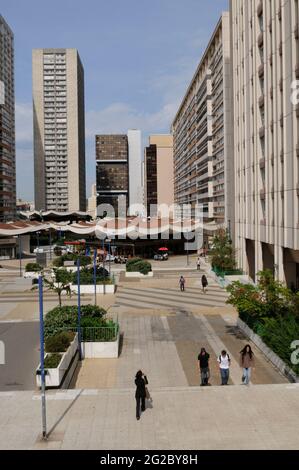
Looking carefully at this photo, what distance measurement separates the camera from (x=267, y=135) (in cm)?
3781

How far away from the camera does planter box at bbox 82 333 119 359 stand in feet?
69.7

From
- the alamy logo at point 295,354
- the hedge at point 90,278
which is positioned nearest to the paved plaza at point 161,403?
the alamy logo at point 295,354

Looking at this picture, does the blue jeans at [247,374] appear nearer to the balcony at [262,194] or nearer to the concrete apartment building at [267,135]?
the concrete apartment building at [267,135]

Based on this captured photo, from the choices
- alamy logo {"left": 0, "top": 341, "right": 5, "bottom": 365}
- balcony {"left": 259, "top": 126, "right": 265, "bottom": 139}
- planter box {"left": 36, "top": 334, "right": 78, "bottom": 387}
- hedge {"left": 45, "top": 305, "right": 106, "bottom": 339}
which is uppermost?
balcony {"left": 259, "top": 126, "right": 265, "bottom": 139}

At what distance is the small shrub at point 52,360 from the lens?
1679cm

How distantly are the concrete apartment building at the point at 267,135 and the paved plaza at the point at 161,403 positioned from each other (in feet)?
37.1

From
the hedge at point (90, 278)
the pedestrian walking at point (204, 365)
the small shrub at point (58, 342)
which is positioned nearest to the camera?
the pedestrian walking at point (204, 365)

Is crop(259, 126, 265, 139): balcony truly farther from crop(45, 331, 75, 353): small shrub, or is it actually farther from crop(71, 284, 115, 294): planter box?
crop(45, 331, 75, 353): small shrub

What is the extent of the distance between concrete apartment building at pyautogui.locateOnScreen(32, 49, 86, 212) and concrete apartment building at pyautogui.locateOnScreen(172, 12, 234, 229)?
257ft

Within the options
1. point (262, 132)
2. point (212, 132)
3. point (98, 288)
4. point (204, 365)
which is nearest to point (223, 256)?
point (262, 132)

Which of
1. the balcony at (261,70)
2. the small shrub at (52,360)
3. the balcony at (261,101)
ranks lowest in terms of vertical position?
the small shrub at (52,360)

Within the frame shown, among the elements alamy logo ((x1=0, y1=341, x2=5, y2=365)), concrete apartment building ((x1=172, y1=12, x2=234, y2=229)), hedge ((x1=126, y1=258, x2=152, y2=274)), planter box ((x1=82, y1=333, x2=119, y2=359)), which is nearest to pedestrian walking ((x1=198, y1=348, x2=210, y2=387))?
planter box ((x1=82, y1=333, x2=119, y2=359))

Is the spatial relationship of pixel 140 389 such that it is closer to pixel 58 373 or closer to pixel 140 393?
pixel 140 393

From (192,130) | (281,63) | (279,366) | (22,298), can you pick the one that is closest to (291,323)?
(279,366)
